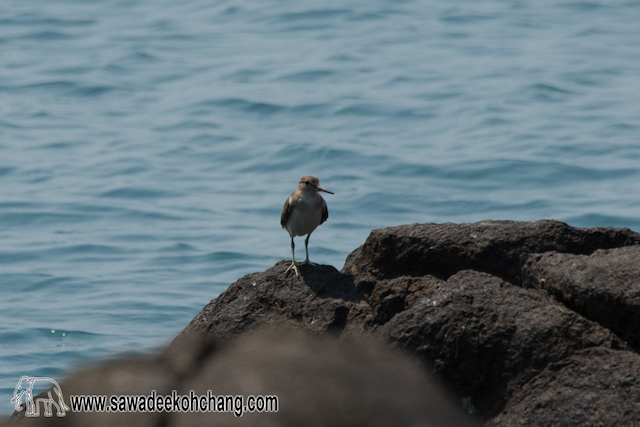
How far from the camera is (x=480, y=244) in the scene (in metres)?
4.89

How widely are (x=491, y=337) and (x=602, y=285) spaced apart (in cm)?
66

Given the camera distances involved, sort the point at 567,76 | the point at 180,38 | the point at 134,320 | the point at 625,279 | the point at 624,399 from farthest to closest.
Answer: the point at 180,38, the point at 567,76, the point at 134,320, the point at 625,279, the point at 624,399

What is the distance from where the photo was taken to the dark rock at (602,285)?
414 cm

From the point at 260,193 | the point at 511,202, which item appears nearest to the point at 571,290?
the point at 511,202

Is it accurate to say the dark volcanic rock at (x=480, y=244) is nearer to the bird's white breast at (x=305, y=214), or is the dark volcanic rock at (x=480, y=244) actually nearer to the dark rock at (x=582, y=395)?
the dark rock at (x=582, y=395)

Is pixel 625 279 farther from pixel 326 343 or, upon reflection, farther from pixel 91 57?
pixel 91 57

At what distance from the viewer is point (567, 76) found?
22.3 meters

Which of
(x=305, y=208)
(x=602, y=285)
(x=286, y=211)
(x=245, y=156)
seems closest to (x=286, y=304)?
(x=305, y=208)

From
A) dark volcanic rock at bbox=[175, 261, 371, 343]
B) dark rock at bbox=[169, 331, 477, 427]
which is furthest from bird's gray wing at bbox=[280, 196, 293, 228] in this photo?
dark rock at bbox=[169, 331, 477, 427]

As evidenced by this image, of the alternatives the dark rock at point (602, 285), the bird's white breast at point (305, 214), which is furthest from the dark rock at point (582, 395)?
the bird's white breast at point (305, 214)

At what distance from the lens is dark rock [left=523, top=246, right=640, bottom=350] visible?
414 centimetres

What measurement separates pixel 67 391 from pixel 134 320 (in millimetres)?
7029

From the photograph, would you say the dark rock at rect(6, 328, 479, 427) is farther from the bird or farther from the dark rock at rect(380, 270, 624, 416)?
the bird

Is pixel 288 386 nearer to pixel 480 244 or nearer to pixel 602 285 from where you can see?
pixel 480 244
